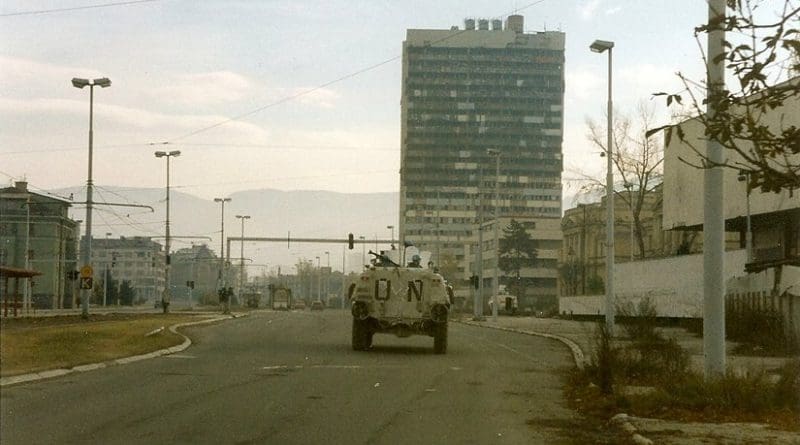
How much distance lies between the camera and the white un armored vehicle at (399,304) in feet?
84.3

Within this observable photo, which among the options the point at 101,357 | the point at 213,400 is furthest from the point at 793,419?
the point at 101,357

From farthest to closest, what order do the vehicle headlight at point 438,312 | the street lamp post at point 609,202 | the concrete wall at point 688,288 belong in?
the street lamp post at point 609,202 → the concrete wall at point 688,288 → the vehicle headlight at point 438,312

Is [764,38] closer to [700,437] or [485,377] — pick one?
[700,437]

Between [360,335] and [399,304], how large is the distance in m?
1.31

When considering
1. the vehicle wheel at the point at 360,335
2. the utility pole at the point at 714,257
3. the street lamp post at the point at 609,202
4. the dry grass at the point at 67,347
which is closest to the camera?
the utility pole at the point at 714,257

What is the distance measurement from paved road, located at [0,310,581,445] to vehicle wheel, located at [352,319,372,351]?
7.82 ft

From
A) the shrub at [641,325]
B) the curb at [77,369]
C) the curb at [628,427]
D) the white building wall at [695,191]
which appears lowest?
the curb at [77,369]

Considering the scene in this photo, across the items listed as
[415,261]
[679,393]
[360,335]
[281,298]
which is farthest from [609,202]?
[281,298]

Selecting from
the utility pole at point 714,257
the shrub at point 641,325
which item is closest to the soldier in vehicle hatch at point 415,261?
the shrub at point 641,325

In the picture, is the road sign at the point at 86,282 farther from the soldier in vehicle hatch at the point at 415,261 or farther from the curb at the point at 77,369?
the soldier in vehicle hatch at the point at 415,261

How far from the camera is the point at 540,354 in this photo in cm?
2698

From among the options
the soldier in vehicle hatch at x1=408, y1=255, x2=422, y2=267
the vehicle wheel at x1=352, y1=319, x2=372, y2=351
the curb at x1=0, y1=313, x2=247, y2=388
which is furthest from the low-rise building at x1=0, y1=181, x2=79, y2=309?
the vehicle wheel at x1=352, y1=319, x2=372, y2=351

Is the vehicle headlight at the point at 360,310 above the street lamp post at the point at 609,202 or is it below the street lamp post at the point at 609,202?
below

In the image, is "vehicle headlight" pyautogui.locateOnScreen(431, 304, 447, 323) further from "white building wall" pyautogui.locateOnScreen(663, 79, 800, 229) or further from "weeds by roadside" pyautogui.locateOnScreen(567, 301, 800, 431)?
"white building wall" pyautogui.locateOnScreen(663, 79, 800, 229)
